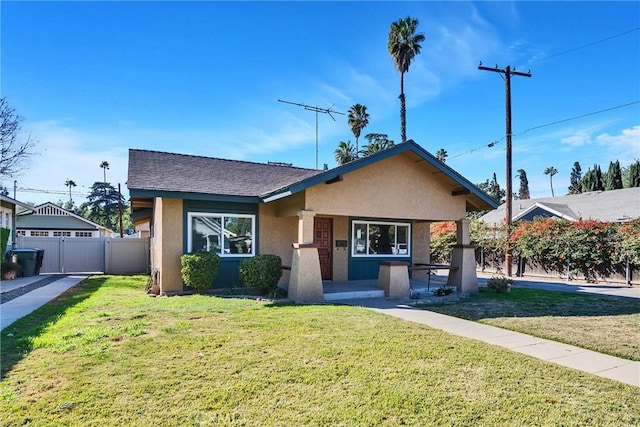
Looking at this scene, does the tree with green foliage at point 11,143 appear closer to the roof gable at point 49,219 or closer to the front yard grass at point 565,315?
the roof gable at point 49,219

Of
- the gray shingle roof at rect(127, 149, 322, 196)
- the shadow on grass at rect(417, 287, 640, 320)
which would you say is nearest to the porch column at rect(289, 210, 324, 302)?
the gray shingle roof at rect(127, 149, 322, 196)

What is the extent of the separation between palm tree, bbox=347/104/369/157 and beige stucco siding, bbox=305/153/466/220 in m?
25.7

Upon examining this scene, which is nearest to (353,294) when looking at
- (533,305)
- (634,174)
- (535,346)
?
(533,305)

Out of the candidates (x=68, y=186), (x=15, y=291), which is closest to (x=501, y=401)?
(x=15, y=291)

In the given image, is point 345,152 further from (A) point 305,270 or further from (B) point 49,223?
(A) point 305,270

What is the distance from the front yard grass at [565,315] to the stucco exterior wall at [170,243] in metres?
6.89

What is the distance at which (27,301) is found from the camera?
919cm

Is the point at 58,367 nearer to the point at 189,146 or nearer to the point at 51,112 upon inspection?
the point at 51,112

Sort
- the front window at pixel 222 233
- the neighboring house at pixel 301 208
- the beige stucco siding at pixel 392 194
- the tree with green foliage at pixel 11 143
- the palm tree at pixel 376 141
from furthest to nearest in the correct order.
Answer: the palm tree at pixel 376 141
the tree with green foliage at pixel 11 143
the front window at pixel 222 233
the beige stucco siding at pixel 392 194
the neighboring house at pixel 301 208

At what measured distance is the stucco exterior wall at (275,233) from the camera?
11891 millimetres

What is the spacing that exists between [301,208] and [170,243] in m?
3.88

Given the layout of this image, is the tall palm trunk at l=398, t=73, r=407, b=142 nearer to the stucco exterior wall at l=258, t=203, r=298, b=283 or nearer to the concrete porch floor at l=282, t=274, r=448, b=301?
the concrete porch floor at l=282, t=274, r=448, b=301

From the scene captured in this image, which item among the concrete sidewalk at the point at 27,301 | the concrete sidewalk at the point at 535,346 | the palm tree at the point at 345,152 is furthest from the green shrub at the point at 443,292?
the palm tree at the point at 345,152

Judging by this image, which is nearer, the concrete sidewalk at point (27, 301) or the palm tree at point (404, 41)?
the concrete sidewalk at point (27, 301)
